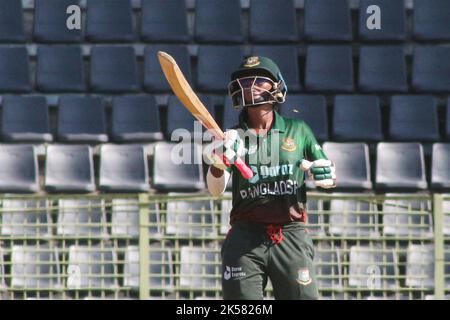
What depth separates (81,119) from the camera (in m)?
11.0

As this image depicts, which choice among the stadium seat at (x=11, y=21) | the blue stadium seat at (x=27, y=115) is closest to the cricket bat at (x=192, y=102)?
the blue stadium seat at (x=27, y=115)

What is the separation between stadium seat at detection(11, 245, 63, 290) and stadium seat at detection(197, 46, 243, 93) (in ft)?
10.7

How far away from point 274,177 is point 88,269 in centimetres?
328

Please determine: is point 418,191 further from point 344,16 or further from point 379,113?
point 344,16

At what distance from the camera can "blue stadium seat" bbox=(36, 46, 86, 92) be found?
37.3ft

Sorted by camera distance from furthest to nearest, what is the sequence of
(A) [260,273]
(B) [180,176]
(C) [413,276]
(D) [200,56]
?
(D) [200,56] → (B) [180,176] → (C) [413,276] → (A) [260,273]

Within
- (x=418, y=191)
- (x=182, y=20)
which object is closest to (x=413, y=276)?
(x=418, y=191)

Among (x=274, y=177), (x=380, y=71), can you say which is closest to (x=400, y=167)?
(x=380, y=71)

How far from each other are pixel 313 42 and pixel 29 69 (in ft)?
9.85

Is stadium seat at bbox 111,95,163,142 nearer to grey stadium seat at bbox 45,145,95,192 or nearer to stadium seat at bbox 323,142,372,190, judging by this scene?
grey stadium seat at bbox 45,145,95,192

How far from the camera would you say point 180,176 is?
10539mm

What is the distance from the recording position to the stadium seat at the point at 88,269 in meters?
8.23

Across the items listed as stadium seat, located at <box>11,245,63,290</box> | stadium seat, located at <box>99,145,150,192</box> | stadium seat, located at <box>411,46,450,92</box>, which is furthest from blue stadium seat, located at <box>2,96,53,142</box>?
stadium seat, located at <box>411,46,450,92</box>

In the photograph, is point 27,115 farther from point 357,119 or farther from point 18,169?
point 357,119
